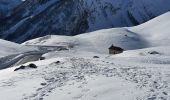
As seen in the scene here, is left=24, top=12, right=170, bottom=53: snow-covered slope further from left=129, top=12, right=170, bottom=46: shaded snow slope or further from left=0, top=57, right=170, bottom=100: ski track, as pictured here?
left=0, top=57, right=170, bottom=100: ski track

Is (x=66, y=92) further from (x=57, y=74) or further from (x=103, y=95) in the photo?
(x=57, y=74)

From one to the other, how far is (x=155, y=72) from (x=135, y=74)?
74.5 inches

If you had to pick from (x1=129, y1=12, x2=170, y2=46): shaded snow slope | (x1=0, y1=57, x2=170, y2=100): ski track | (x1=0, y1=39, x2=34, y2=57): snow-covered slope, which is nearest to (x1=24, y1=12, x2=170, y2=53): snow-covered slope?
(x1=129, y1=12, x2=170, y2=46): shaded snow slope

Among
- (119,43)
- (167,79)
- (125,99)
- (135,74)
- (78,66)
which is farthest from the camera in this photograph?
(119,43)

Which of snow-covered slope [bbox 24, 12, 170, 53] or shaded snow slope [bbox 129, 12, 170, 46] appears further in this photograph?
shaded snow slope [bbox 129, 12, 170, 46]

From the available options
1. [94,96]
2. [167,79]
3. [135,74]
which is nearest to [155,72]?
[135,74]

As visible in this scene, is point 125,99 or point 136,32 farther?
point 136,32

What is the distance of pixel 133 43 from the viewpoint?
14200 centimetres

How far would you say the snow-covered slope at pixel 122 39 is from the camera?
136875 mm

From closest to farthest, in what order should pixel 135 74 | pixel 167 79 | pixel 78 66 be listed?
pixel 167 79, pixel 135 74, pixel 78 66

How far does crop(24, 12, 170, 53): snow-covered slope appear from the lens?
137 metres

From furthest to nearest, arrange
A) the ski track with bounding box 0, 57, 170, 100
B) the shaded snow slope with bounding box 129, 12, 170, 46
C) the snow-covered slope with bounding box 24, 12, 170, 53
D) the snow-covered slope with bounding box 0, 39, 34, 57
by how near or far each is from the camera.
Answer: the shaded snow slope with bounding box 129, 12, 170, 46 < the snow-covered slope with bounding box 24, 12, 170, 53 < the snow-covered slope with bounding box 0, 39, 34, 57 < the ski track with bounding box 0, 57, 170, 100

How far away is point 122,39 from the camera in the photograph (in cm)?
14438

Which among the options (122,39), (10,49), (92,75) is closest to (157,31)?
(122,39)
